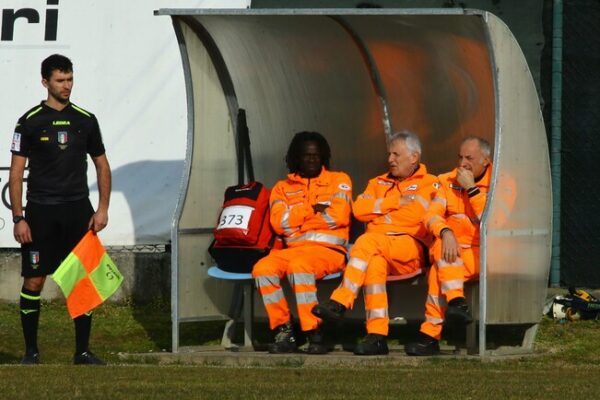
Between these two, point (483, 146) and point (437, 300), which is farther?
point (483, 146)

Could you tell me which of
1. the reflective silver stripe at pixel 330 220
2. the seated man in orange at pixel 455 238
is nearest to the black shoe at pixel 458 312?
the seated man in orange at pixel 455 238

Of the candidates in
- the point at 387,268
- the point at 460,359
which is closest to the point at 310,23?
the point at 387,268

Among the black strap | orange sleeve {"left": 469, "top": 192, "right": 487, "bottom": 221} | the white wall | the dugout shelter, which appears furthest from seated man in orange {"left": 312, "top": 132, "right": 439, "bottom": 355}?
the white wall

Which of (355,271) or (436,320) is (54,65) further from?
(436,320)

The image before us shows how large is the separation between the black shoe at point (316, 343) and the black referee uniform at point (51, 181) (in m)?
1.65

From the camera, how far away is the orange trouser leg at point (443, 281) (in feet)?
33.0

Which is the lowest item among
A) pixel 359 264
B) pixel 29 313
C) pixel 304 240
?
pixel 29 313

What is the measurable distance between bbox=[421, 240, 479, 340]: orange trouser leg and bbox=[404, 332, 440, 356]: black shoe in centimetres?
4

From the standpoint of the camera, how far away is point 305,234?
1088 centimetres

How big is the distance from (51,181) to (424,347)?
2.64m

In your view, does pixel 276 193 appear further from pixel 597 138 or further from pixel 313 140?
pixel 597 138

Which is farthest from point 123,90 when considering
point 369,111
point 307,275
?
point 307,275

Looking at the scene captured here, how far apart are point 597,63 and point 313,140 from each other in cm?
302

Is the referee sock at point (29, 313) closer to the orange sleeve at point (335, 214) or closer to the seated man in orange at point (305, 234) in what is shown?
the seated man in orange at point (305, 234)
